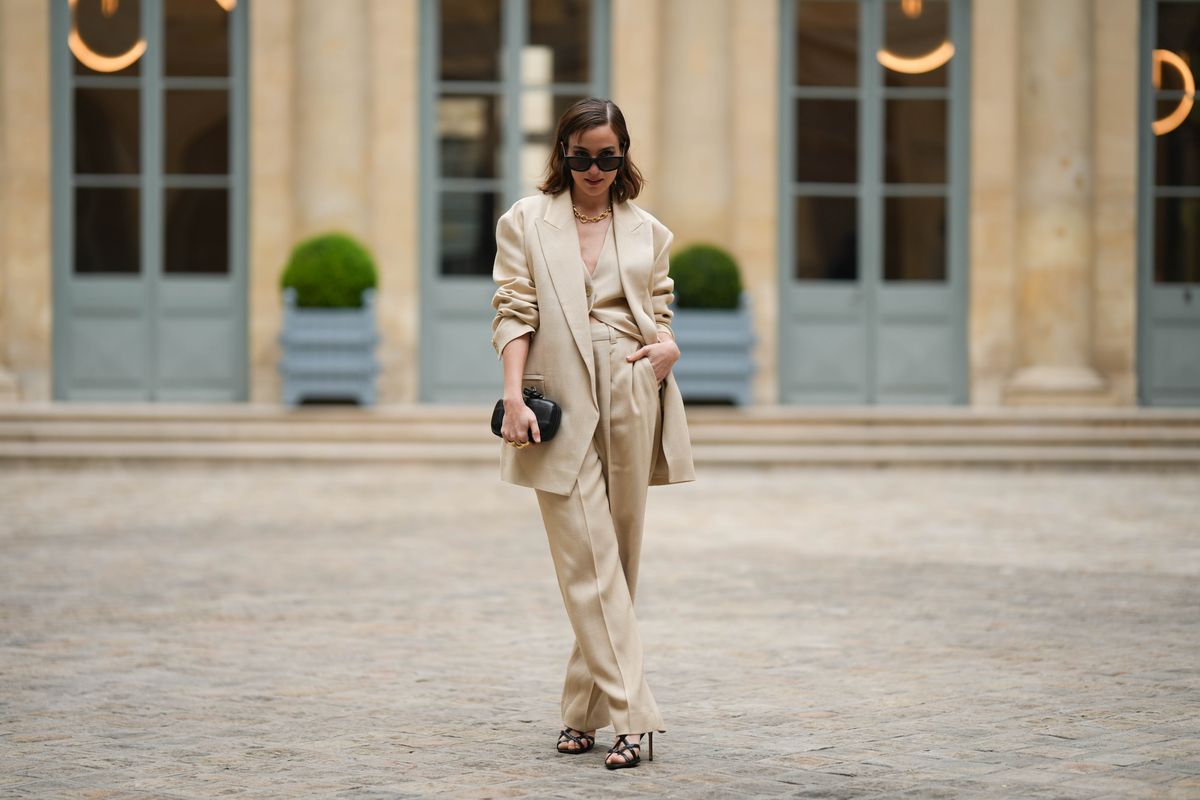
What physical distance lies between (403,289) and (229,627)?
891 cm

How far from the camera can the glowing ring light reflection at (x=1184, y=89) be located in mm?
16266

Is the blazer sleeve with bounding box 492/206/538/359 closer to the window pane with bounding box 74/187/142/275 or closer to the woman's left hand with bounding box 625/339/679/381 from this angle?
the woman's left hand with bounding box 625/339/679/381

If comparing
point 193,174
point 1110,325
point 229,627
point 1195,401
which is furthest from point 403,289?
point 229,627

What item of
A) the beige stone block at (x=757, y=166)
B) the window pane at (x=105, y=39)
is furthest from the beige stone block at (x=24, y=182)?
the beige stone block at (x=757, y=166)

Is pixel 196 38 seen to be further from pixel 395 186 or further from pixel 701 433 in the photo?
pixel 701 433

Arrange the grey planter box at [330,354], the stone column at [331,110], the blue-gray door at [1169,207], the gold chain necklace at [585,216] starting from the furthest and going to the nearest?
the blue-gray door at [1169,207] < the stone column at [331,110] < the grey planter box at [330,354] < the gold chain necklace at [585,216]

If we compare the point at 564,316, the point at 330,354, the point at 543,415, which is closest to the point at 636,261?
the point at 564,316

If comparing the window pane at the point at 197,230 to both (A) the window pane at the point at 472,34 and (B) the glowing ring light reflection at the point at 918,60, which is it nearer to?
(A) the window pane at the point at 472,34

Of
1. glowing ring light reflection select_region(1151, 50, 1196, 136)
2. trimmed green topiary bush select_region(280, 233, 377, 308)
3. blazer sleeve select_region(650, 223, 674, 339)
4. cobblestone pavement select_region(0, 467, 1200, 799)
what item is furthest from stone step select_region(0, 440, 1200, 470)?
blazer sleeve select_region(650, 223, 674, 339)

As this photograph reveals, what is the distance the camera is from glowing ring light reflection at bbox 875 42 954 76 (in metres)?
16.0

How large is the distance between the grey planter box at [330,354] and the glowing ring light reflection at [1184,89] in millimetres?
7908

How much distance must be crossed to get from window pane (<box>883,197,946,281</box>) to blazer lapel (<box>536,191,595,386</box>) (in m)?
11.6

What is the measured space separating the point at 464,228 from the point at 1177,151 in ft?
23.0

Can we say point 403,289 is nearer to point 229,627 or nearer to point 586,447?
point 229,627
